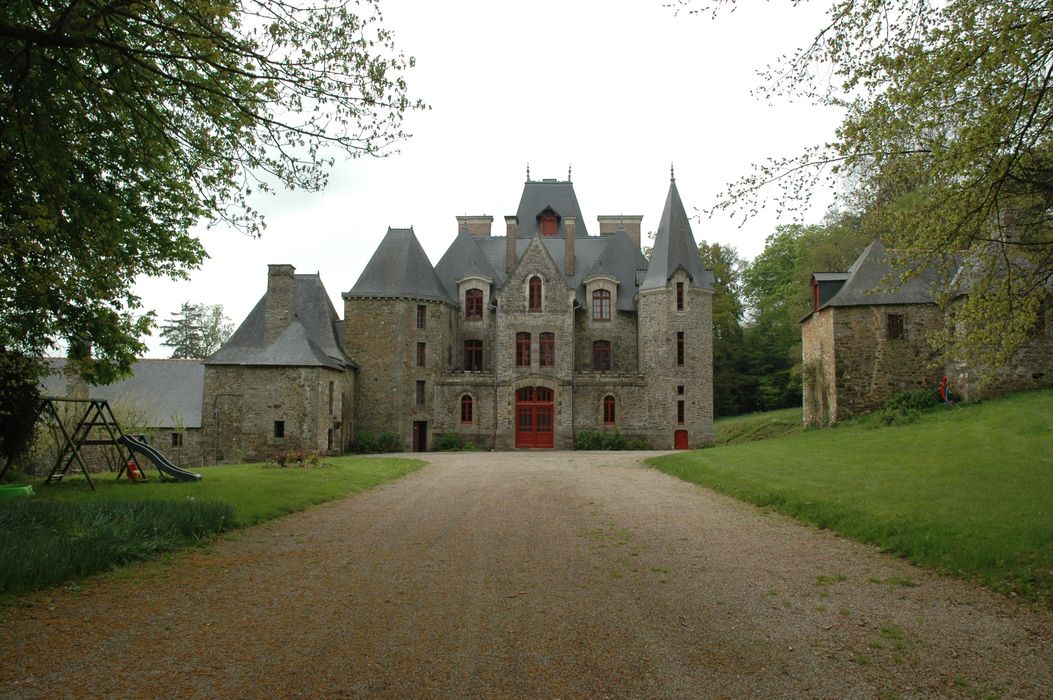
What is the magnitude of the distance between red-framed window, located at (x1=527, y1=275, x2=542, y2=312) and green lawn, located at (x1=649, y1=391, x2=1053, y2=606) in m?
14.8

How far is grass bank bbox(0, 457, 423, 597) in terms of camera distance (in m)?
6.96

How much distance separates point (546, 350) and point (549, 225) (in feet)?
39.5

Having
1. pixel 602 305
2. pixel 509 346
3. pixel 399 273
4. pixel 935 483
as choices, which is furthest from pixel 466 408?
pixel 935 483

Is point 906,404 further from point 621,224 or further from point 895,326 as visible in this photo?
point 621,224

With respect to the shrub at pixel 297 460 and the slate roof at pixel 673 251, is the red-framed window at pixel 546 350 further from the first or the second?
the shrub at pixel 297 460

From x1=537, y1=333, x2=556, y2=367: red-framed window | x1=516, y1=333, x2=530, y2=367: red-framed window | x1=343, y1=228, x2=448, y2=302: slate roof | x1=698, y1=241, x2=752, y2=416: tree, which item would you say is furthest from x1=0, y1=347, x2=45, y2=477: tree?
x1=698, y1=241, x2=752, y2=416: tree

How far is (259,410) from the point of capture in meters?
31.2

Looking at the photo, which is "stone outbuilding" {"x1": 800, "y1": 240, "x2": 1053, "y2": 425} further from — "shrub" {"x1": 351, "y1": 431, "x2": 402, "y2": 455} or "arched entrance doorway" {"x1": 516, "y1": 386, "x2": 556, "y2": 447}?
"shrub" {"x1": 351, "y1": 431, "x2": 402, "y2": 455}

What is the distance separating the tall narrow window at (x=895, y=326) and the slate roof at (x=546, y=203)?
21.7m

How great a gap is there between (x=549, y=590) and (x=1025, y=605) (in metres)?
4.05

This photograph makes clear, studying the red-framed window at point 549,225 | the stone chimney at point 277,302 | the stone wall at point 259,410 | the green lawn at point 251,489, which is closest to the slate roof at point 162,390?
the stone wall at point 259,410

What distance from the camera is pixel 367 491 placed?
15648 millimetres

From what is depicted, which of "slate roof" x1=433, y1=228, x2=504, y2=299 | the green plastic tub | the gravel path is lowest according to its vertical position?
the gravel path

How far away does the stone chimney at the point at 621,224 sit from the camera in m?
45.1
